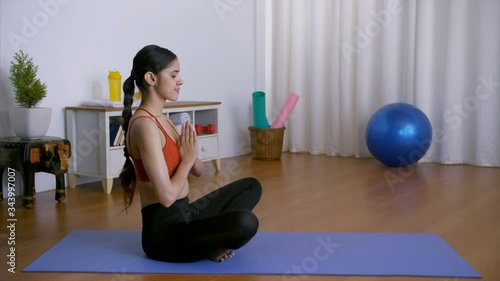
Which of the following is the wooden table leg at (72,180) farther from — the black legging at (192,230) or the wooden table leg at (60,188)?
the black legging at (192,230)

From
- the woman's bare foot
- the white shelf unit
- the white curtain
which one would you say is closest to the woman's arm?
the woman's bare foot

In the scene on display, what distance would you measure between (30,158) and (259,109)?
2.23m

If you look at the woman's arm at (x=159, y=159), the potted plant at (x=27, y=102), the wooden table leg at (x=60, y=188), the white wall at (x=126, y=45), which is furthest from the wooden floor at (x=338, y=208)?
the white wall at (x=126, y=45)

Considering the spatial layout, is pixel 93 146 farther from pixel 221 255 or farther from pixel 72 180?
pixel 221 255

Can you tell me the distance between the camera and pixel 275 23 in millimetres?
5602

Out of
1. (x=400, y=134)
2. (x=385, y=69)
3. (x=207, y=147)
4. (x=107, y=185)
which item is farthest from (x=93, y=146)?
(x=385, y=69)

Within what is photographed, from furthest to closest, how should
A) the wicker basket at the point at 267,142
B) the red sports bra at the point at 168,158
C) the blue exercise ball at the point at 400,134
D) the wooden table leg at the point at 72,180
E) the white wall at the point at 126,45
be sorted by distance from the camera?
the wicker basket at the point at 267,142
the blue exercise ball at the point at 400,134
the wooden table leg at the point at 72,180
the white wall at the point at 126,45
the red sports bra at the point at 168,158

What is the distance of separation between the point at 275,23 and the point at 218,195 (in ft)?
10.7

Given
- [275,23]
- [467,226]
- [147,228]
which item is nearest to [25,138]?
[147,228]

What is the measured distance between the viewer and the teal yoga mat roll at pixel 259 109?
518 centimetres

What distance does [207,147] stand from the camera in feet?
15.1

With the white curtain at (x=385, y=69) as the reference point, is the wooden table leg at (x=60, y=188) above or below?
below

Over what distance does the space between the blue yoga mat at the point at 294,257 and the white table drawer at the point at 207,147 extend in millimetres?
1743

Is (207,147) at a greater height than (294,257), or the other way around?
(207,147)
